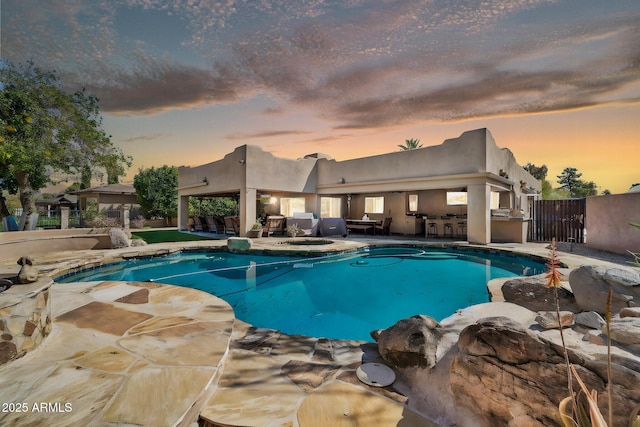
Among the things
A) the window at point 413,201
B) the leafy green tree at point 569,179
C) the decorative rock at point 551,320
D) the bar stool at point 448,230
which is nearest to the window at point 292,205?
the window at point 413,201

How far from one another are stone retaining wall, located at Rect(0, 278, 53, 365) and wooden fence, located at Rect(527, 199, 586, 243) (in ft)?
58.7

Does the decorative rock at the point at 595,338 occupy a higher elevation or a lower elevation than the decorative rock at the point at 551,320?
higher

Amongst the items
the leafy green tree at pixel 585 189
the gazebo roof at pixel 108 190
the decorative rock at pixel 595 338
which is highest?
the leafy green tree at pixel 585 189

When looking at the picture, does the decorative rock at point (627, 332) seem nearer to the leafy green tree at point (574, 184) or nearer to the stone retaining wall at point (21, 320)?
the stone retaining wall at point (21, 320)

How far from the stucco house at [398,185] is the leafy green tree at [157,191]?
579 centimetres

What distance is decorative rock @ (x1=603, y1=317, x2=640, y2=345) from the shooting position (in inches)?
80.4

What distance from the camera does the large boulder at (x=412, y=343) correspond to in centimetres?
246

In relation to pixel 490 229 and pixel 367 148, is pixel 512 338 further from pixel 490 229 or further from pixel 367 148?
pixel 367 148

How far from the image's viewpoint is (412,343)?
8.35 feet

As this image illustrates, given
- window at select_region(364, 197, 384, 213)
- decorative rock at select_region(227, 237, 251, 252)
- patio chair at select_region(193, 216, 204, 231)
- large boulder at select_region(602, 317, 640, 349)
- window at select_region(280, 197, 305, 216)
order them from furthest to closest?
1. window at select_region(280, 197, 305, 216)
2. window at select_region(364, 197, 384, 213)
3. patio chair at select_region(193, 216, 204, 231)
4. decorative rock at select_region(227, 237, 251, 252)
5. large boulder at select_region(602, 317, 640, 349)

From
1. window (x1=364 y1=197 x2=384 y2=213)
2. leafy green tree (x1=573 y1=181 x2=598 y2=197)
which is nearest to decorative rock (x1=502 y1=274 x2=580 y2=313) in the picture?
window (x1=364 y1=197 x2=384 y2=213)

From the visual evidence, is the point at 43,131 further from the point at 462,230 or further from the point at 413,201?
the point at 462,230

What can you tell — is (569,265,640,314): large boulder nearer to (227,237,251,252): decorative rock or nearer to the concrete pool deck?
the concrete pool deck

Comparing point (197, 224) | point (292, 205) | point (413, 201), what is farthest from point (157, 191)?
point (413, 201)
